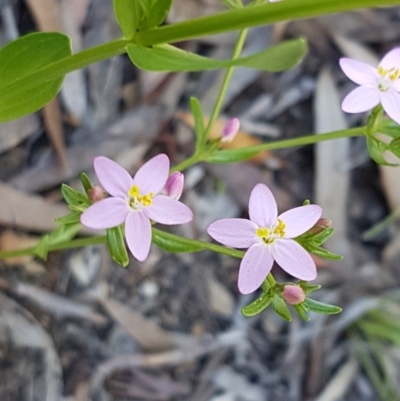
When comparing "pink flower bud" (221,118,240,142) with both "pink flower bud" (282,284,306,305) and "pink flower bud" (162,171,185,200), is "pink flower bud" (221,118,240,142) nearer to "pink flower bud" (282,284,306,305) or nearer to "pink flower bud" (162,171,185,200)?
"pink flower bud" (162,171,185,200)

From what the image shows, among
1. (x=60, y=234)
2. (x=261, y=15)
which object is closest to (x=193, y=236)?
(x=60, y=234)

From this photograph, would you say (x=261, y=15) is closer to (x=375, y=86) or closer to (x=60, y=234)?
(x=375, y=86)

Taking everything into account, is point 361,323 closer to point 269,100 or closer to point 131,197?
point 269,100

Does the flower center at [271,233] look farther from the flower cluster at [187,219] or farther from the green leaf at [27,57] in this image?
the green leaf at [27,57]

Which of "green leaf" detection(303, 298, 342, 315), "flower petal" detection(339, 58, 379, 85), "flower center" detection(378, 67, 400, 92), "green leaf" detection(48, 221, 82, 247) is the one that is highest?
"flower petal" detection(339, 58, 379, 85)

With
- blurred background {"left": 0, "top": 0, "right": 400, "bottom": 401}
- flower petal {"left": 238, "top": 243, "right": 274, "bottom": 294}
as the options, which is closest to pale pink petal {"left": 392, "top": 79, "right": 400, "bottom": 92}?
flower petal {"left": 238, "top": 243, "right": 274, "bottom": 294}

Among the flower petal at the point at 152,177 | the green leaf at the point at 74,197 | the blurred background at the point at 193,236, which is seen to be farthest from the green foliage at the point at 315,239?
the blurred background at the point at 193,236

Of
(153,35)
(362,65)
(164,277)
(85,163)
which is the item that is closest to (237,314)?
(164,277)
